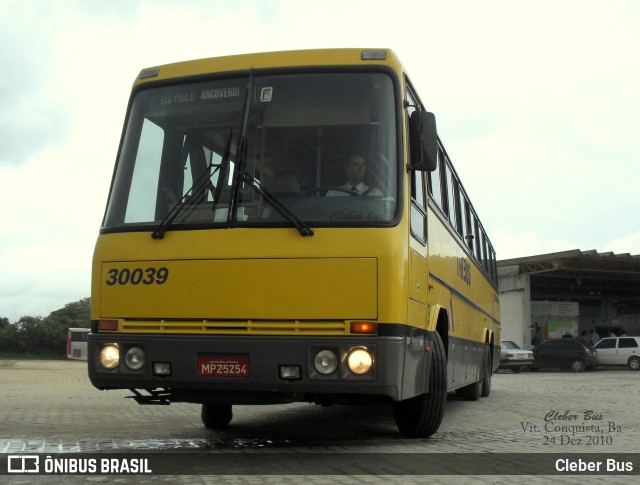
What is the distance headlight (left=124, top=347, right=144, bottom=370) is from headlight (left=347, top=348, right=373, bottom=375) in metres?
1.77

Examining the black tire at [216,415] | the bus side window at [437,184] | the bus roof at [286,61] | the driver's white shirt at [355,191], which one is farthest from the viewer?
the black tire at [216,415]

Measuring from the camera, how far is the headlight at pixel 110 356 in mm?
7297

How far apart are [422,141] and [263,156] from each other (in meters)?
1.39

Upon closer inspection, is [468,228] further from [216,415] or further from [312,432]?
[216,415]

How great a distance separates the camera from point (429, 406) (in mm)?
8594

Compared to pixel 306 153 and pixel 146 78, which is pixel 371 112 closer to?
pixel 306 153

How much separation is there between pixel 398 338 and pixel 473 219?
9.01 metres

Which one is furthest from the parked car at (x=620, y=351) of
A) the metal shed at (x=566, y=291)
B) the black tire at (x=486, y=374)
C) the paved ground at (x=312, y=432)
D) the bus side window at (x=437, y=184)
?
the bus side window at (x=437, y=184)

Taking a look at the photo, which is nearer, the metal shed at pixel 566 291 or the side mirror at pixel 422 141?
the side mirror at pixel 422 141

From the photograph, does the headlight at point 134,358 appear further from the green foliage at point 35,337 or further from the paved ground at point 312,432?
the green foliage at point 35,337

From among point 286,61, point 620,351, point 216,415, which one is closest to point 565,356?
point 620,351

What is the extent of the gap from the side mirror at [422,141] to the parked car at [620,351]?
3266 centimetres

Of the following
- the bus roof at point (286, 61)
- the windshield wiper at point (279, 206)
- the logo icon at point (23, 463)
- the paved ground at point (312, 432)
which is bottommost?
the logo icon at point (23, 463)

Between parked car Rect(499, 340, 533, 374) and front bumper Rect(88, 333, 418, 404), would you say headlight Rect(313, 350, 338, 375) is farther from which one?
parked car Rect(499, 340, 533, 374)
